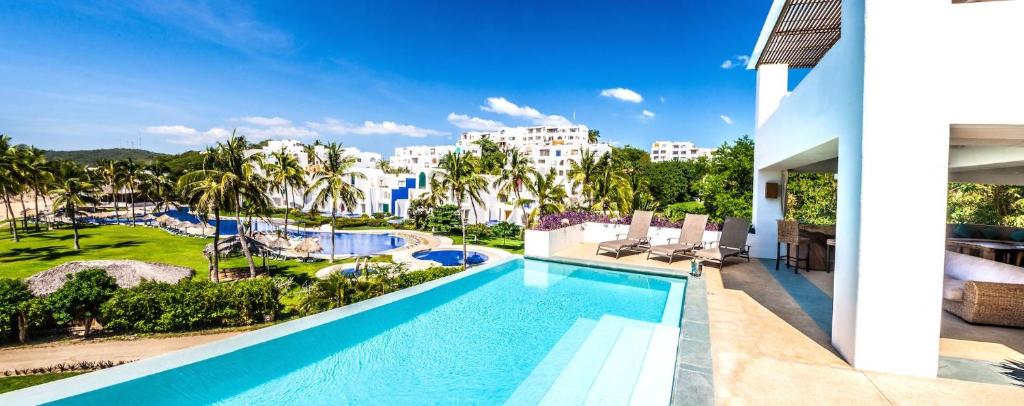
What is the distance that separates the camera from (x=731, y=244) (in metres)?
9.36

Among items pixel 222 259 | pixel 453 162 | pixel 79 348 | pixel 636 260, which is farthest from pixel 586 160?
pixel 222 259

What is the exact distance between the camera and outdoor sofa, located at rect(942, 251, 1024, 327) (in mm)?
4688

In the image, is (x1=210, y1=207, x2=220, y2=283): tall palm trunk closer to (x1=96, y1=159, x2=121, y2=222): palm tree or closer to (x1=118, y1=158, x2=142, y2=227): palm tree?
(x1=118, y1=158, x2=142, y2=227): palm tree

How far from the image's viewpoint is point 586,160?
76.6ft

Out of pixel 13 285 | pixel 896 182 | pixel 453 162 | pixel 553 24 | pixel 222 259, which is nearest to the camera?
pixel 896 182

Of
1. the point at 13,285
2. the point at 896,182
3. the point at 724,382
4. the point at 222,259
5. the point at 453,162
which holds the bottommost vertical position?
the point at 222,259

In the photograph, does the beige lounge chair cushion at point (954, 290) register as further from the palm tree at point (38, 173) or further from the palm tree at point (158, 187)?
the palm tree at point (158, 187)

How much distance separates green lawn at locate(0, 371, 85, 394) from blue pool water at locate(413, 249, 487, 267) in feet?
50.4

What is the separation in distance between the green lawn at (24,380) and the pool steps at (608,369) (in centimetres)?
1031

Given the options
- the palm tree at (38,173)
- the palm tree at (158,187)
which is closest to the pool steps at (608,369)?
the palm tree at (38,173)

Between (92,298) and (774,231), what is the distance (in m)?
17.8

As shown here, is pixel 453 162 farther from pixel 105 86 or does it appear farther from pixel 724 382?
pixel 105 86

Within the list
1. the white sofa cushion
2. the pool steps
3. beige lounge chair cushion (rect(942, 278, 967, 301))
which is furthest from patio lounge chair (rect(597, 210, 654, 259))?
beige lounge chair cushion (rect(942, 278, 967, 301))

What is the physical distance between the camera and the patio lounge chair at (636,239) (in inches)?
422
